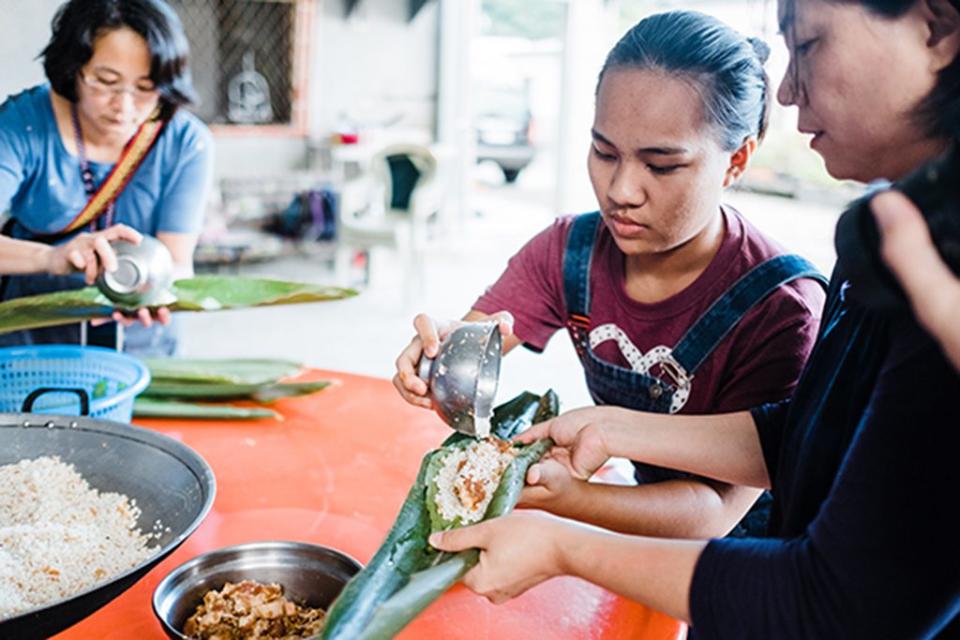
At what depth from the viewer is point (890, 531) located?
0.66 meters

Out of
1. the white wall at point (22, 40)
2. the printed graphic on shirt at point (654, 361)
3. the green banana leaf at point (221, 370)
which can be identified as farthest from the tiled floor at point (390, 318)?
the printed graphic on shirt at point (654, 361)

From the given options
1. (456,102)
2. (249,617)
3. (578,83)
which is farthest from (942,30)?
(456,102)

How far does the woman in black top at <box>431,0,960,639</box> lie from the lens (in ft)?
2.15

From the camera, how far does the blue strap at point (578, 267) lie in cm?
149

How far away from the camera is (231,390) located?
1754 millimetres

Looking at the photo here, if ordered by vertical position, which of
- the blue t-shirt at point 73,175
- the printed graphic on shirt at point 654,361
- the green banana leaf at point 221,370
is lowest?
the green banana leaf at point 221,370

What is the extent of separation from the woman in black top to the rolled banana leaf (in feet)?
0.15

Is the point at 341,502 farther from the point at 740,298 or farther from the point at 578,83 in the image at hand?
the point at 578,83

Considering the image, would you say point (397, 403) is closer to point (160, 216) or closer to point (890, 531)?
point (160, 216)

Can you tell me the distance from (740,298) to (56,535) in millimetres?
1027

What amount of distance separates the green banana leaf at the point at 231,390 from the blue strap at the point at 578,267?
2.04 feet

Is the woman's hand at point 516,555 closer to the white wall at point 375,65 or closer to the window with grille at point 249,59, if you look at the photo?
the window with grille at point 249,59

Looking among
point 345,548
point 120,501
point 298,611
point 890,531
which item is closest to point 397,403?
point 345,548

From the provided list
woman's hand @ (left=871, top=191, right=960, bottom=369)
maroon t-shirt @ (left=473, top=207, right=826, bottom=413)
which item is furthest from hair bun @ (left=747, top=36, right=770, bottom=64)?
woman's hand @ (left=871, top=191, right=960, bottom=369)
